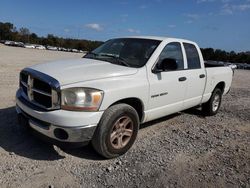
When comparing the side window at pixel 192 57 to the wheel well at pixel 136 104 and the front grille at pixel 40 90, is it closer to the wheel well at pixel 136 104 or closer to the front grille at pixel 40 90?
the wheel well at pixel 136 104

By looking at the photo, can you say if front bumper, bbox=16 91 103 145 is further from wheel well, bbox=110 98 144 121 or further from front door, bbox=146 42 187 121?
front door, bbox=146 42 187 121

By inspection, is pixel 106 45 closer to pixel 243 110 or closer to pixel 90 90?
pixel 90 90

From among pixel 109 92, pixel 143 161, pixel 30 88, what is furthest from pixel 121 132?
pixel 30 88

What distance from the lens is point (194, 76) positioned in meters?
6.23

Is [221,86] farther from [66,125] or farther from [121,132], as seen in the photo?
[66,125]

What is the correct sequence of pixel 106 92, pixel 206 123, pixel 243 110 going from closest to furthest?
pixel 106 92, pixel 206 123, pixel 243 110

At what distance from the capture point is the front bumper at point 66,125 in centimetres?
395

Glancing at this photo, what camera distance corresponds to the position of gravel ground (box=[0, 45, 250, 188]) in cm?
394

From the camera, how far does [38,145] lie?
15.8 feet

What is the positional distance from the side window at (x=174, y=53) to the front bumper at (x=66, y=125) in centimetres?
203

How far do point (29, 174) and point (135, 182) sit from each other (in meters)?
1.42

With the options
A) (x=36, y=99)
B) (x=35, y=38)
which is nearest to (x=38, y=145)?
(x=36, y=99)

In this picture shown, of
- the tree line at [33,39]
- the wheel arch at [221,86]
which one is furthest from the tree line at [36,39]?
the wheel arch at [221,86]

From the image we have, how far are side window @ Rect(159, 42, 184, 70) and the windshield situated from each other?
214mm
